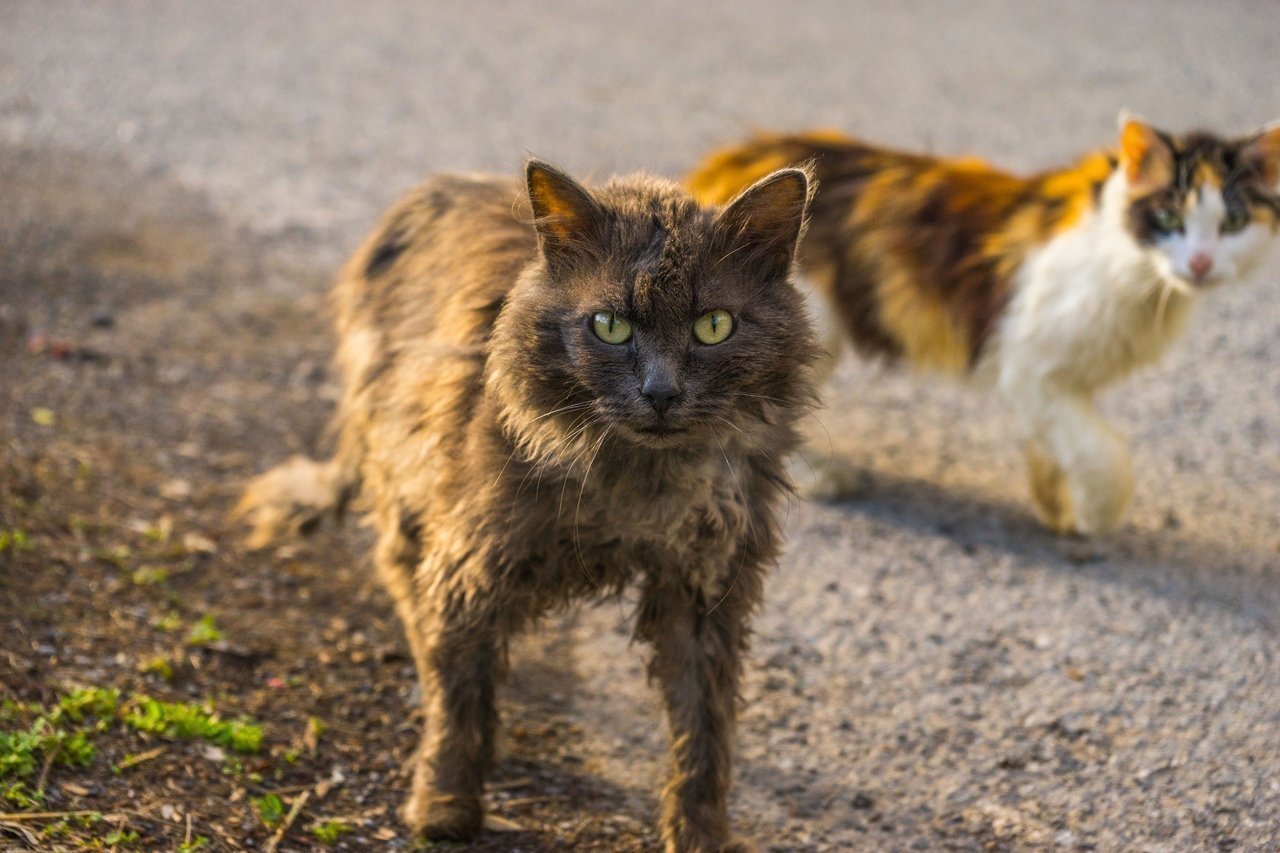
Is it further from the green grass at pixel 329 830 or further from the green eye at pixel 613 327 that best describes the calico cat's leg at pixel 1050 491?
the green grass at pixel 329 830

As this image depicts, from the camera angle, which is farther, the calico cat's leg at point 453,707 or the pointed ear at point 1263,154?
the pointed ear at point 1263,154

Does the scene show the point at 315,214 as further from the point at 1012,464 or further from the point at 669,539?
the point at 669,539

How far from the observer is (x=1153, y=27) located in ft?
34.2

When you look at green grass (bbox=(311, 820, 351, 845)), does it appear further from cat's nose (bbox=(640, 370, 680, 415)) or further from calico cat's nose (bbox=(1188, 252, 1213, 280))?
calico cat's nose (bbox=(1188, 252, 1213, 280))

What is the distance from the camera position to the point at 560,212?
280cm

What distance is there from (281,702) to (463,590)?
0.99m

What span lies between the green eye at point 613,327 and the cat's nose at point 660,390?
0.41ft

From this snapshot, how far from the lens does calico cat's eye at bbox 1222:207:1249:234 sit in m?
4.46

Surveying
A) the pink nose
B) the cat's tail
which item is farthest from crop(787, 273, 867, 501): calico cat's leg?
the cat's tail

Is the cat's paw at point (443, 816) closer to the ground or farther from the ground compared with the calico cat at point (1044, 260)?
closer to the ground

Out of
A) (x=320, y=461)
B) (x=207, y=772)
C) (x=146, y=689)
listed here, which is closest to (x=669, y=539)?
(x=207, y=772)

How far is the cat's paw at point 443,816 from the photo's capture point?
3.26 meters

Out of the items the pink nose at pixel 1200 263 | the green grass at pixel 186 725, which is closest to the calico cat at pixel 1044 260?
the pink nose at pixel 1200 263

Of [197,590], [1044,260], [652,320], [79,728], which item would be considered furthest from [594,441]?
[1044,260]
